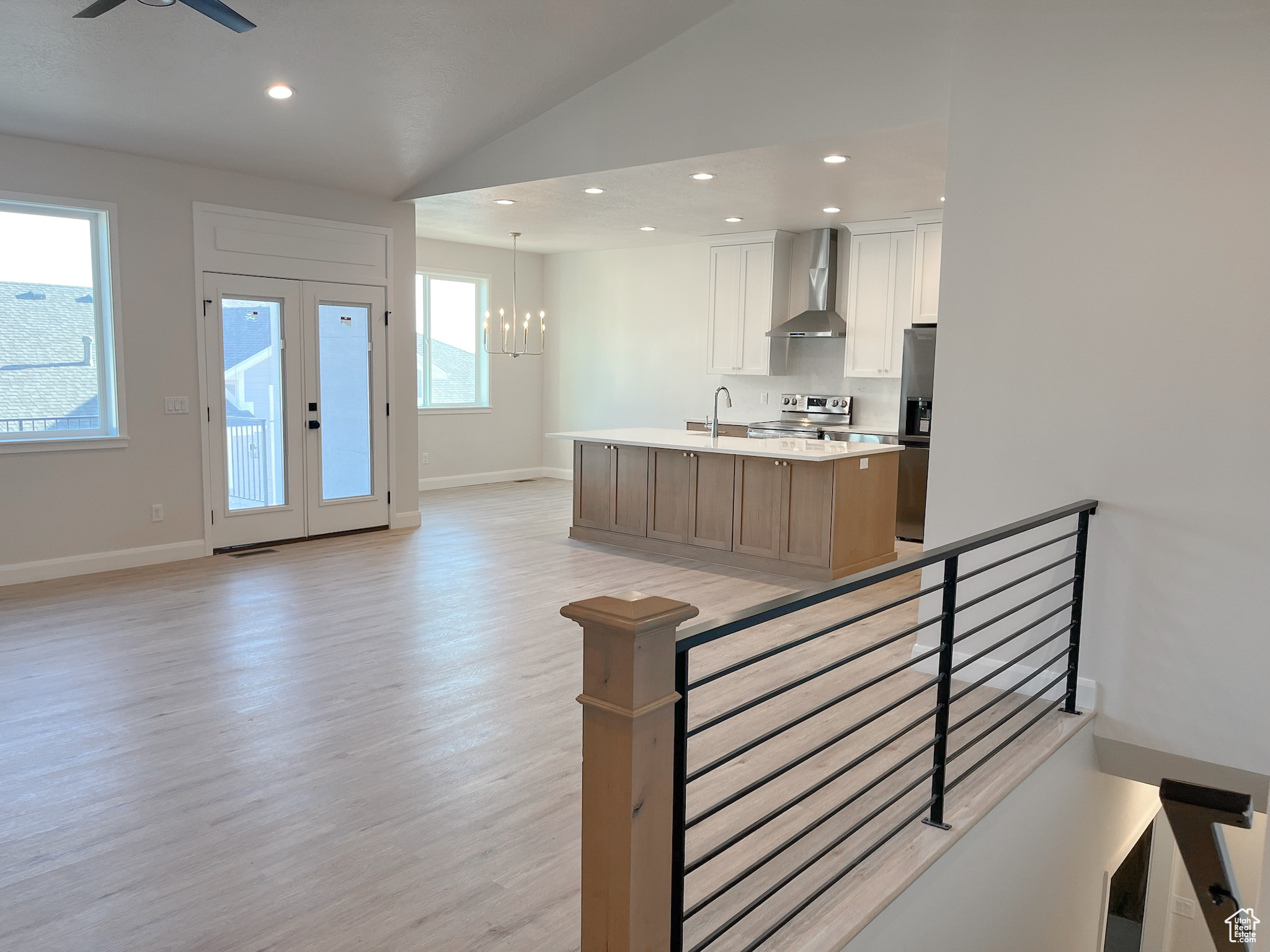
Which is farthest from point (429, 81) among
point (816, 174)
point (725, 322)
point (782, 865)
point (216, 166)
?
point (782, 865)

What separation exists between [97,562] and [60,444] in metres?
0.81

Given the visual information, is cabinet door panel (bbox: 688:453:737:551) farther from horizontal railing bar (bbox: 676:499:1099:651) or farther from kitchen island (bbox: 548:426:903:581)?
horizontal railing bar (bbox: 676:499:1099:651)

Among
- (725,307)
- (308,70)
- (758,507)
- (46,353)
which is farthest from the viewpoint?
(725,307)

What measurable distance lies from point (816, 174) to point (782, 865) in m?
4.50

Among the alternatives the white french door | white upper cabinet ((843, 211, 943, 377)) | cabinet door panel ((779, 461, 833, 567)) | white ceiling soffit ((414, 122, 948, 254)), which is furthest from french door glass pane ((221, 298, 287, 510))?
white upper cabinet ((843, 211, 943, 377))

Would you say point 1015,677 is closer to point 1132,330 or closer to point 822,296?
point 1132,330

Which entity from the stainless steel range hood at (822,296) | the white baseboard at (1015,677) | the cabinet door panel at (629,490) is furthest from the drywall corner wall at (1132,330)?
the stainless steel range hood at (822,296)

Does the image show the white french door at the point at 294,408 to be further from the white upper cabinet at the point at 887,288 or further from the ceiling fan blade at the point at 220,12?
the white upper cabinet at the point at 887,288

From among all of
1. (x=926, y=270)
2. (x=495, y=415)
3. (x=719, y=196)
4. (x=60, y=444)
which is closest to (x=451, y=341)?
(x=495, y=415)

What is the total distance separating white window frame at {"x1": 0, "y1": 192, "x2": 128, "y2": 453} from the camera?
5.53 meters

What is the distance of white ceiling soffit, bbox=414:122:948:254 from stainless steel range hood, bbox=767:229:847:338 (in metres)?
0.16

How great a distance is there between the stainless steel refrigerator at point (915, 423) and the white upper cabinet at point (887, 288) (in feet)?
0.64

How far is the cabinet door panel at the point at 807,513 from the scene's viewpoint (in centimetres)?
577

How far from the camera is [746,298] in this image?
8578 millimetres
